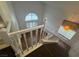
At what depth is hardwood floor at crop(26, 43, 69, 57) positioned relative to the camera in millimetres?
947

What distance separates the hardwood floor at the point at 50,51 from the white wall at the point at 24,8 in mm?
329

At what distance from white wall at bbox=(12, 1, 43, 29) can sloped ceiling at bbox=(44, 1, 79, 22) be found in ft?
0.27

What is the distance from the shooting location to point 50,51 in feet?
3.32

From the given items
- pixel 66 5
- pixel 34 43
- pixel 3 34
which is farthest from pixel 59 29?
pixel 3 34

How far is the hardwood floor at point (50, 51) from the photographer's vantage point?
3.11 ft

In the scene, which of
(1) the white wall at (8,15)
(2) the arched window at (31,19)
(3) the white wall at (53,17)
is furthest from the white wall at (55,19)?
(1) the white wall at (8,15)

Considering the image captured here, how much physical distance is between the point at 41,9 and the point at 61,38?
1.07 feet

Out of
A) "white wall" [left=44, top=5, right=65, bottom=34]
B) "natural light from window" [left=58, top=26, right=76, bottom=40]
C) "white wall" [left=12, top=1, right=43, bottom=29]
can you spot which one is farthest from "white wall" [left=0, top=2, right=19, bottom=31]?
"natural light from window" [left=58, top=26, right=76, bottom=40]

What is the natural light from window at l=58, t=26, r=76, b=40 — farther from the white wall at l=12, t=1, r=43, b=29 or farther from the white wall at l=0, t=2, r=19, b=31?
the white wall at l=0, t=2, r=19, b=31

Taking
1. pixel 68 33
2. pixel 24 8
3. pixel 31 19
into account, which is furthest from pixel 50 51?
pixel 24 8

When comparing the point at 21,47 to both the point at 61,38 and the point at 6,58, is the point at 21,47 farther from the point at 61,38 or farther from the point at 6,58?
the point at 61,38

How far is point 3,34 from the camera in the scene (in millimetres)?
853

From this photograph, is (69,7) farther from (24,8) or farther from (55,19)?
(24,8)

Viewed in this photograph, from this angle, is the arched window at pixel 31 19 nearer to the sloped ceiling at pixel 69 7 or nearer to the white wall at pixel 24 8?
the white wall at pixel 24 8
